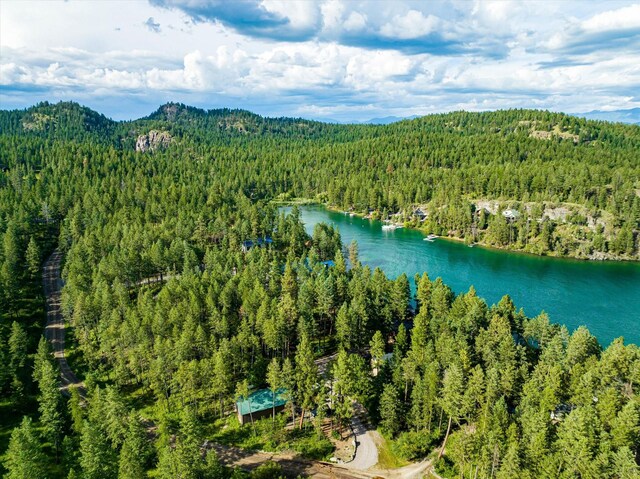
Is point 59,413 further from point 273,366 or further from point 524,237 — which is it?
point 524,237

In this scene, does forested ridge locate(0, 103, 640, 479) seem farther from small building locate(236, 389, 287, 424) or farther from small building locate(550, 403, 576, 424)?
small building locate(236, 389, 287, 424)

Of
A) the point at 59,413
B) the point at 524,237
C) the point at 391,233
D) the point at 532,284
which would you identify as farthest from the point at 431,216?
the point at 59,413

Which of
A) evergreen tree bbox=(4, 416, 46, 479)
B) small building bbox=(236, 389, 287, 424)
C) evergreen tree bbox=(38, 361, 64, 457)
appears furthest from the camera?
small building bbox=(236, 389, 287, 424)

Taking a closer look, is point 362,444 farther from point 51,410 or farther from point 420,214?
point 420,214

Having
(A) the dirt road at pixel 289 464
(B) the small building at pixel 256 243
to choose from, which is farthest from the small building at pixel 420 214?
(A) the dirt road at pixel 289 464

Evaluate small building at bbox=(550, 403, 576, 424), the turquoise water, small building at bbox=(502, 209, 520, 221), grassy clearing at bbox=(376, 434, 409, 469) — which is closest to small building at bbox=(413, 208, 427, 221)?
the turquoise water

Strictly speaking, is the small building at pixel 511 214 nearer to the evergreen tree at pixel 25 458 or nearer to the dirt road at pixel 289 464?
the dirt road at pixel 289 464
